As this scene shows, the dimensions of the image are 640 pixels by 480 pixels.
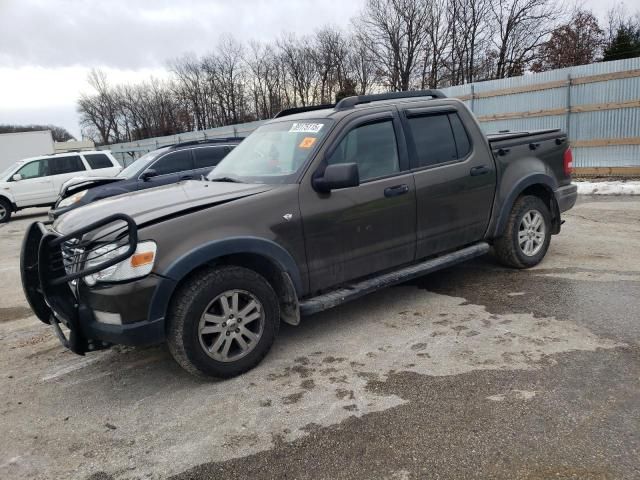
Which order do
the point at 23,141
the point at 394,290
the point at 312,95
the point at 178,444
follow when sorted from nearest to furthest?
1. the point at 178,444
2. the point at 394,290
3. the point at 23,141
4. the point at 312,95

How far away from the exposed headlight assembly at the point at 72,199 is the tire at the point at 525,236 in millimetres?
7470

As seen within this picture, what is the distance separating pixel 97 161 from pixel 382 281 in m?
14.2

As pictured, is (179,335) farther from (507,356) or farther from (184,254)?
(507,356)

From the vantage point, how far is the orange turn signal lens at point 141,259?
3.06 m

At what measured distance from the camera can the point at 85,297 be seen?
10.5 feet

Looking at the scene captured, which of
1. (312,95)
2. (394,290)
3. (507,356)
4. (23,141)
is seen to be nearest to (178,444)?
(507,356)

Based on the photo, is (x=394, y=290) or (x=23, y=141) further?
(x=23, y=141)

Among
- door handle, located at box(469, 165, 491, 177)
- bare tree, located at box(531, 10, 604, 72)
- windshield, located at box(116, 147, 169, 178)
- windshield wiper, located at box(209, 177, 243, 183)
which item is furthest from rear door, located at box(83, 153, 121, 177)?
bare tree, located at box(531, 10, 604, 72)

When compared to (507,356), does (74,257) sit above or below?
above

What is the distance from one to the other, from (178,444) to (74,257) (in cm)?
144

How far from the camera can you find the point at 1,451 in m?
2.86

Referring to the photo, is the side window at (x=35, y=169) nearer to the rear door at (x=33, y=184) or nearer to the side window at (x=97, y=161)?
the rear door at (x=33, y=184)

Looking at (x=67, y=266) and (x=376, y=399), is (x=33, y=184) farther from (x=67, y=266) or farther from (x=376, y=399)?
(x=376, y=399)

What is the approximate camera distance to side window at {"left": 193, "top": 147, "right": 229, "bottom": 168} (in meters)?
10.5
